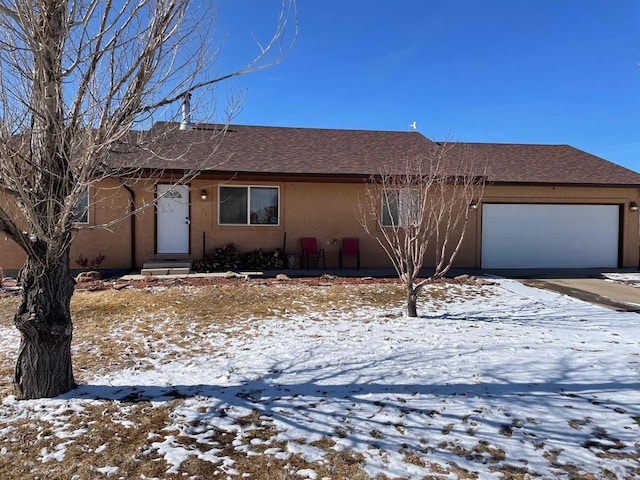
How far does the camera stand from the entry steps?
A: 962cm

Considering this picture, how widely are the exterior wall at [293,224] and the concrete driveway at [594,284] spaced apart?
165 cm

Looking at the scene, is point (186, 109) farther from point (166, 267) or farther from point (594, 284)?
point (594, 284)

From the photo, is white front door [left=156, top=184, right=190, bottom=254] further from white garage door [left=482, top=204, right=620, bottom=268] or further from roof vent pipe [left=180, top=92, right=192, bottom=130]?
white garage door [left=482, top=204, right=620, bottom=268]

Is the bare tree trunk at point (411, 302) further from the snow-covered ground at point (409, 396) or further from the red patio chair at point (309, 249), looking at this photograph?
the red patio chair at point (309, 249)

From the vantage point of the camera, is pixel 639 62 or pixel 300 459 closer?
pixel 300 459

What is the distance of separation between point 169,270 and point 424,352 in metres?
6.95

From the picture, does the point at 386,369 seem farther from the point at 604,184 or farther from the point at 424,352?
the point at 604,184

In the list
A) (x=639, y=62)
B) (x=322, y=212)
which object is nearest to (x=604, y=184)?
(x=639, y=62)

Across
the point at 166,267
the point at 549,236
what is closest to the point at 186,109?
the point at 166,267

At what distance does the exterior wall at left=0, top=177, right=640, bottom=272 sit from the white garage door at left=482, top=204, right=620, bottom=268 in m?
0.23

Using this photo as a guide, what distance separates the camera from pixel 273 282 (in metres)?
8.90

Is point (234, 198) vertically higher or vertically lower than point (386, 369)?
higher

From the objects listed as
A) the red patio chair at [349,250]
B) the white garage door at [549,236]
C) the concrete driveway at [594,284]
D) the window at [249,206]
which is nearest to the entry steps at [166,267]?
the window at [249,206]

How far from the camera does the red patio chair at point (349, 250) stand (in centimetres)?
1104
